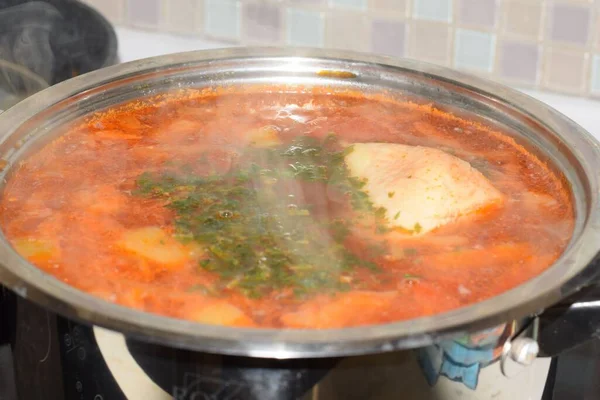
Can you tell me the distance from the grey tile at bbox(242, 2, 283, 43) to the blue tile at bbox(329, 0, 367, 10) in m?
0.20

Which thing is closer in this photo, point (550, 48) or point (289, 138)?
point (289, 138)

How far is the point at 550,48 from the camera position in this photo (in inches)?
96.5

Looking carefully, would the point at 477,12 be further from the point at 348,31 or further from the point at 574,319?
the point at 574,319

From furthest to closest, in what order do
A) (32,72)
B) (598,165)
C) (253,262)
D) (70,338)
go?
(32,72)
(598,165)
(253,262)
(70,338)

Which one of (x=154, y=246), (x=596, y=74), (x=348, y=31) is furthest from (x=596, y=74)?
(x=154, y=246)

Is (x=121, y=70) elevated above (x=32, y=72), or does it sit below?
above

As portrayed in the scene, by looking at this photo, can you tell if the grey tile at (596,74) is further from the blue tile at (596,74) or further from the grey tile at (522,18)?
the grey tile at (522,18)

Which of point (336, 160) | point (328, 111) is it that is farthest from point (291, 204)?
point (328, 111)

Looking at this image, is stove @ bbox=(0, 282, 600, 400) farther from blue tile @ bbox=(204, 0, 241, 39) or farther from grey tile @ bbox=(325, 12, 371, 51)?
blue tile @ bbox=(204, 0, 241, 39)

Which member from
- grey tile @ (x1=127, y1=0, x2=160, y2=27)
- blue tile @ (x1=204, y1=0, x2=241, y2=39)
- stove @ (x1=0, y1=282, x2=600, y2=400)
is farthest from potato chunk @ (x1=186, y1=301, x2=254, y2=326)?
grey tile @ (x1=127, y1=0, x2=160, y2=27)

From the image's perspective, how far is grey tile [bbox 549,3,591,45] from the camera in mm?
2363

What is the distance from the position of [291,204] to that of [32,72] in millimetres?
1383

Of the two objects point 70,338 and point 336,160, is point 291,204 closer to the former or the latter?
point 336,160

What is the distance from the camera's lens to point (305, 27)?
9.07 feet
